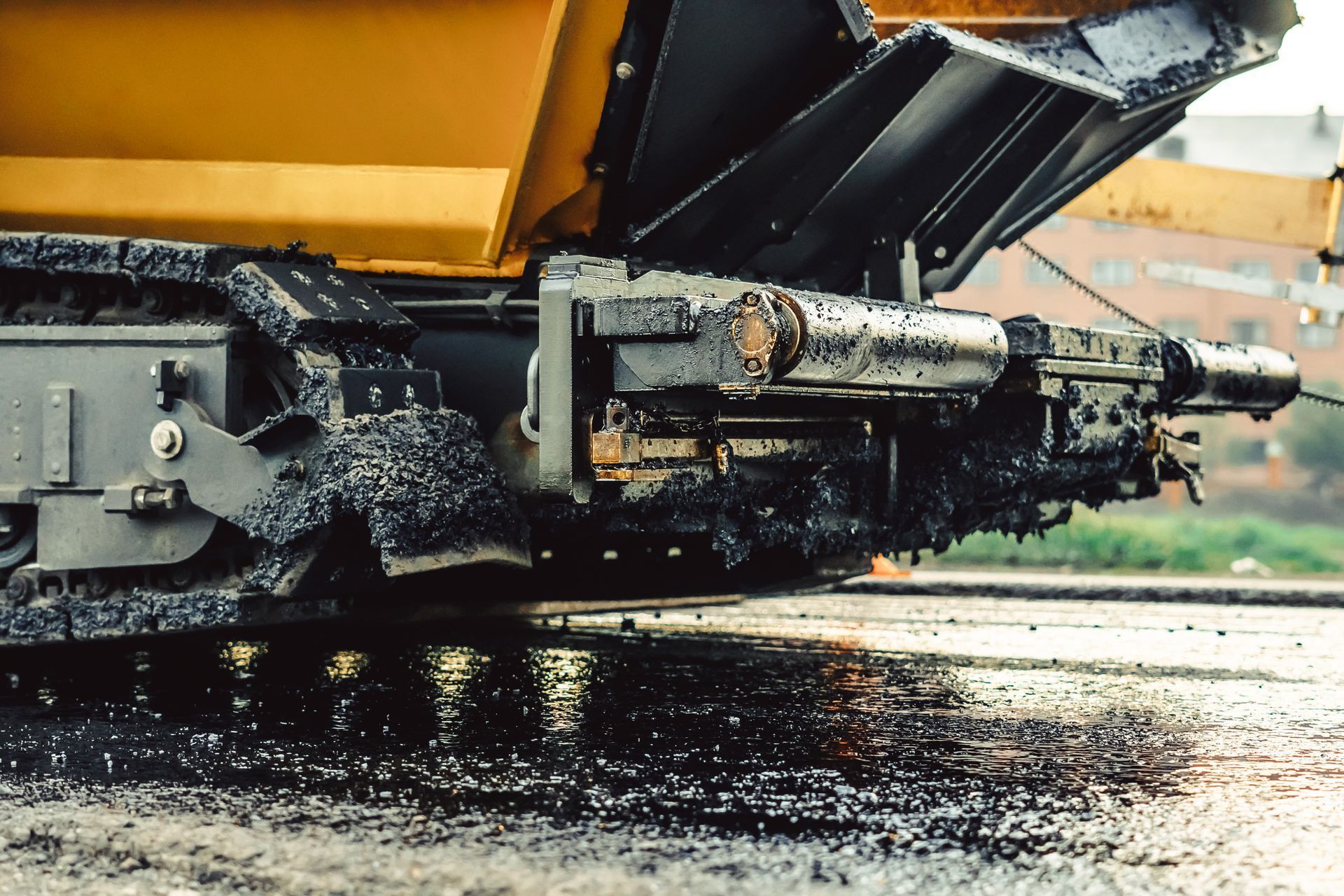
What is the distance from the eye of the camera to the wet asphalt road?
3.08 metres

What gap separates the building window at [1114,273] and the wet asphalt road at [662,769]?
4161 centimetres

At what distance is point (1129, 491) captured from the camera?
7074 mm

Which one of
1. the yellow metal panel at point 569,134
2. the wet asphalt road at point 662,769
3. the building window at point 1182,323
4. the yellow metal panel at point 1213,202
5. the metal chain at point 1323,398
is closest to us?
the wet asphalt road at point 662,769

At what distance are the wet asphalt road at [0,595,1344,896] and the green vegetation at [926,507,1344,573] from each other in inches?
260

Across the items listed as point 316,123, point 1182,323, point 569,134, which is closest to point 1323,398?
point 569,134

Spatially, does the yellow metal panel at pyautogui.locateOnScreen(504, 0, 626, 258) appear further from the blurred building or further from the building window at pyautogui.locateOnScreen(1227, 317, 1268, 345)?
the building window at pyautogui.locateOnScreen(1227, 317, 1268, 345)

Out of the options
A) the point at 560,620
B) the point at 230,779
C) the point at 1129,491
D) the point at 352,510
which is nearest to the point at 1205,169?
the point at 1129,491

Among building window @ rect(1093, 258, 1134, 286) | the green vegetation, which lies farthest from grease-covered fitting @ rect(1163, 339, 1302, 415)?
building window @ rect(1093, 258, 1134, 286)

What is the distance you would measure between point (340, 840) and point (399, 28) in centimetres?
282

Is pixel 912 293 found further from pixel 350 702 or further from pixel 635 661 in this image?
pixel 350 702

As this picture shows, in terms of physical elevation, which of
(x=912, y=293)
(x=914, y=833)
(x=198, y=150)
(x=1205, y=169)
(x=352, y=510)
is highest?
(x=1205, y=169)

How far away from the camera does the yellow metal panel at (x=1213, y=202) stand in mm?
9391

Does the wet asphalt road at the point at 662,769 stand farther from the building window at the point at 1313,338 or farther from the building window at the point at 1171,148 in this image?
the building window at the point at 1313,338

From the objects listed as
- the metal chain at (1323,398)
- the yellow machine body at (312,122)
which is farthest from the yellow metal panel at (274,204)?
the metal chain at (1323,398)
